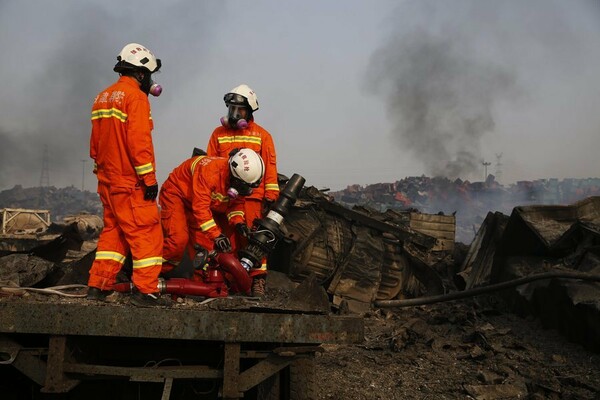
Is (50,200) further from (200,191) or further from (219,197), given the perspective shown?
(200,191)

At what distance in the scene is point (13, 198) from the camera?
1638 inches

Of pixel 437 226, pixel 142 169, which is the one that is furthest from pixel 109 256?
pixel 437 226

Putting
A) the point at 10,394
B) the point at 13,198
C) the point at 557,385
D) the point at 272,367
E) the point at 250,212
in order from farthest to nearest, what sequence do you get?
the point at 13,198
the point at 250,212
the point at 557,385
the point at 10,394
the point at 272,367

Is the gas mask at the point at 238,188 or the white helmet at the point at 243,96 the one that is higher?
the white helmet at the point at 243,96

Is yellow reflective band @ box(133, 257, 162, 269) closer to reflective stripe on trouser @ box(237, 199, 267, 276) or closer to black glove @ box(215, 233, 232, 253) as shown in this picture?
black glove @ box(215, 233, 232, 253)

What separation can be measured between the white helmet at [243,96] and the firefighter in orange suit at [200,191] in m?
1.08

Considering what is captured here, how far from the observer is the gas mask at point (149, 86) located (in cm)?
390

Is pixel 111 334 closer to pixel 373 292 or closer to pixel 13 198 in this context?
pixel 373 292

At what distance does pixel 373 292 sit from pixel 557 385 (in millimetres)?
3045

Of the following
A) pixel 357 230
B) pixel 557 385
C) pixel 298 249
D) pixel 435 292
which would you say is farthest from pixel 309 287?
pixel 435 292

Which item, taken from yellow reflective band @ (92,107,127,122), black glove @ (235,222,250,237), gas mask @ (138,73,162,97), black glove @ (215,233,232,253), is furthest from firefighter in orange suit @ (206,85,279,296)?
yellow reflective band @ (92,107,127,122)

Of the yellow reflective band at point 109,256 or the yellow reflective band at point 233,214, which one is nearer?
the yellow reflective band at point 109,256

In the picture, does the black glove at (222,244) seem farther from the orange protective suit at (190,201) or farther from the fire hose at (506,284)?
the fire hose at (506,284)

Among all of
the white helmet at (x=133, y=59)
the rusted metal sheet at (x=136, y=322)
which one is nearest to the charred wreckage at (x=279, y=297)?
the rusted metal sheet at (x=136, y=322)
